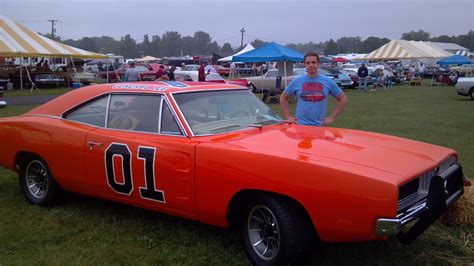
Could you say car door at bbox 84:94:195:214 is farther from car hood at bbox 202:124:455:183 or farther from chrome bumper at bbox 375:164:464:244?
chrome bumper at bbox 375:164:464:244

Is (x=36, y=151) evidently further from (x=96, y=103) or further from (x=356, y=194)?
(x=356, y=194)

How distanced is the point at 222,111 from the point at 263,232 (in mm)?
1382

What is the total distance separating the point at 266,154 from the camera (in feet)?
10.9

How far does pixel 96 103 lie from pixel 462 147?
22.3 feet

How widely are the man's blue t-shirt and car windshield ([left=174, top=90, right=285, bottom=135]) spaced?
0.66 meters

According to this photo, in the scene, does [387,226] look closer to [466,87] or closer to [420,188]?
[420,188]

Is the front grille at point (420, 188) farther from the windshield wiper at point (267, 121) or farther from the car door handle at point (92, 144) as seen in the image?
the car door handle at point (92, 144)

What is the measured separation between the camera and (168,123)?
407 cm

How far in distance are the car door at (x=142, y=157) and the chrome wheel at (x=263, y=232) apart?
21.3 inches

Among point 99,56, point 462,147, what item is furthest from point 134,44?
point 462,147

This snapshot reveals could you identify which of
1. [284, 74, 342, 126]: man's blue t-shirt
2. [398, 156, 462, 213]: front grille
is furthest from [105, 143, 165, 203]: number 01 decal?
[284, 74, 342, 126]: man's blue t-shirt

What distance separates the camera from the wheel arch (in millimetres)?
3262

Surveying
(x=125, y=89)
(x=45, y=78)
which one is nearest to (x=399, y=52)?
(x=45, y=78)

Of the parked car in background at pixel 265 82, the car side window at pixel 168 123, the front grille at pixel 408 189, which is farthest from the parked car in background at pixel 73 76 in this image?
the front grille at pixel 408 189
